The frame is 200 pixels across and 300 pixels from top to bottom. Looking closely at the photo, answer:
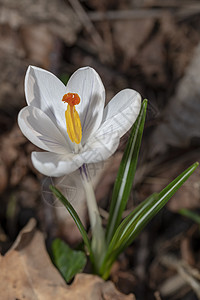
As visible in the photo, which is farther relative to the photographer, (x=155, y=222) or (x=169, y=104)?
(x=169, y=104)

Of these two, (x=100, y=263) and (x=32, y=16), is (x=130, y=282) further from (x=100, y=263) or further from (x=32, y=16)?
(x=32, y=16)

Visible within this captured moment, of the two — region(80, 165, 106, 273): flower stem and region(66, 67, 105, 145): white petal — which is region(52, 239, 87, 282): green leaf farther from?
region(66, 67, 105, 145): white petal

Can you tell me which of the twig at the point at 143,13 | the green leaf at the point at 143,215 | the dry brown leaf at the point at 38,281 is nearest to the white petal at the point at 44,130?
the green leaf at the point at 143,215

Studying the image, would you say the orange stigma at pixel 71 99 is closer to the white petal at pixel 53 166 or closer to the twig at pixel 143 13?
the white petal at pixel 53 166

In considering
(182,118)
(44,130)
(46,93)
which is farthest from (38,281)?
(182,118)

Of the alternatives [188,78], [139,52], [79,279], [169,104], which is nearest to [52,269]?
[79,279]

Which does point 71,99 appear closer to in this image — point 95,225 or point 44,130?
point 44,130

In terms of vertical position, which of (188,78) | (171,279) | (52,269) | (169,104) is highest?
(188,78)
